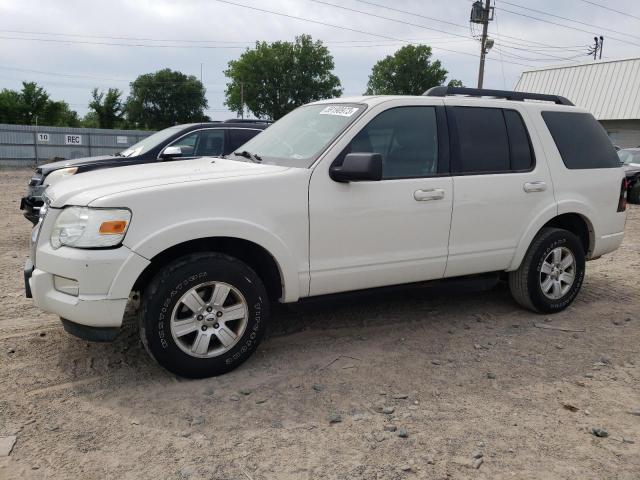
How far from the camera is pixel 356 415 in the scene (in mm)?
3270

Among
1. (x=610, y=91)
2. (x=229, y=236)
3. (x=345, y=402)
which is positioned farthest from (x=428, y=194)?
(x=610, y=91)

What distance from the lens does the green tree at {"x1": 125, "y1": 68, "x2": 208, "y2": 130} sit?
7612cm

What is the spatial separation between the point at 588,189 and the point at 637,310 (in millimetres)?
1309

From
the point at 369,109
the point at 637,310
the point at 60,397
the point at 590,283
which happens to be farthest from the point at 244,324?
the point at 590,283

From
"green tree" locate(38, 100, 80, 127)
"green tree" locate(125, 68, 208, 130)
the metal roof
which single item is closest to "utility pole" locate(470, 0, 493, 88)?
the metal roof

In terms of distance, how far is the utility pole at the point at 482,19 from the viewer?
98.4 feet

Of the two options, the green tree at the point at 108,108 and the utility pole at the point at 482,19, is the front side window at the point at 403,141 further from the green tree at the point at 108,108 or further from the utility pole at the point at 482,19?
the green tree at the point at 108,108

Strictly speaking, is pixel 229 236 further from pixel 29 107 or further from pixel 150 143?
pixel 29 107

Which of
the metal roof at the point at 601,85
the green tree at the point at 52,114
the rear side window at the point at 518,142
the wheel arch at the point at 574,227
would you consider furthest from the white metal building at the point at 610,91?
the green tree at the point at 52,114

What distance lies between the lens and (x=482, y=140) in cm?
462

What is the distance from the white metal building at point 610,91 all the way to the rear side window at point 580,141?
23.6 meters

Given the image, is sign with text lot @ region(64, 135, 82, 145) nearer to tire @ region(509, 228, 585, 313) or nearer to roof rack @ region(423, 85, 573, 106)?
roof rack @ region(423, 85, 573, 106)

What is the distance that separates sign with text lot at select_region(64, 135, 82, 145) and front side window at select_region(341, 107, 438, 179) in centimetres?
2352

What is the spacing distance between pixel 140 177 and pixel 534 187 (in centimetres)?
318
